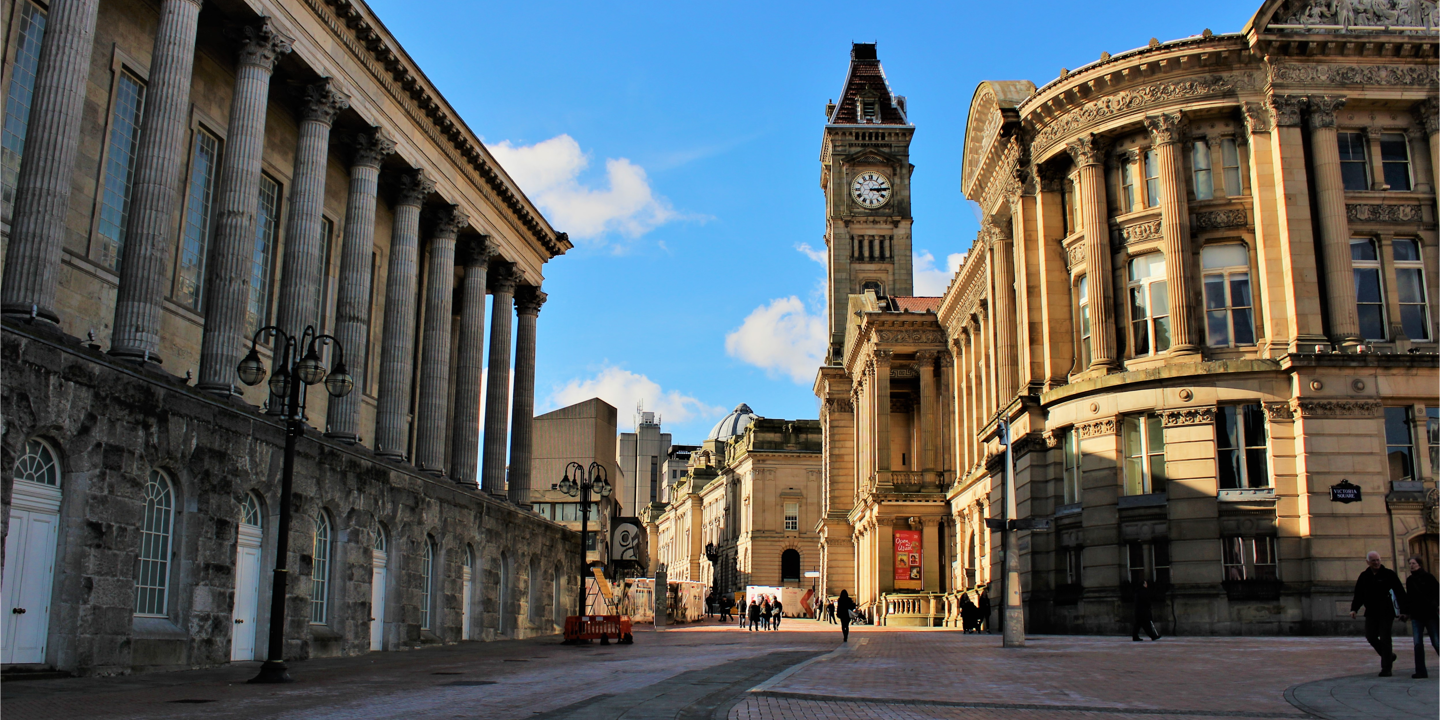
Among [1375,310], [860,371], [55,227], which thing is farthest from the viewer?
[860,371]

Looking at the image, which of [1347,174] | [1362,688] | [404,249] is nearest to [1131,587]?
[1347,174]

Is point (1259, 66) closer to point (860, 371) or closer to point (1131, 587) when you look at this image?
point (1131, 587)

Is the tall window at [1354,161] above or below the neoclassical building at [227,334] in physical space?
above

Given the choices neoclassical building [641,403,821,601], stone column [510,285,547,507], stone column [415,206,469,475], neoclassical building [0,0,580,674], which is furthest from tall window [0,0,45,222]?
neoclassical building [641,403,821,601]

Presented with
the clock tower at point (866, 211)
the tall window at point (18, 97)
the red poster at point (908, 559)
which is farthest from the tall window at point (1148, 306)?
the clock tower at point (866, 211)

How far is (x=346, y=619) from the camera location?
27.1m

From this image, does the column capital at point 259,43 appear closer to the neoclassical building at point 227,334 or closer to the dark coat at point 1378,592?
the neoclassical building at point 227,334

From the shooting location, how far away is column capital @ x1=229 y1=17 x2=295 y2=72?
87.5 ft

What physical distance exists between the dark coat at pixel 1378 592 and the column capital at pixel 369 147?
2848 cm

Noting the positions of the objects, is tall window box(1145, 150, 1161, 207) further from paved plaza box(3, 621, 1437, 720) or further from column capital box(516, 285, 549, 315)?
column capital box(516, 285, 549, 315)

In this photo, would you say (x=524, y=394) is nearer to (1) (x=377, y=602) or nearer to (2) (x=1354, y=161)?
(1) (x=377, y=602)

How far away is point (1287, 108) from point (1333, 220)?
361cm

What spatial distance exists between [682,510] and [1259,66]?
415ft

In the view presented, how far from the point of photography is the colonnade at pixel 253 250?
64.4 feet
